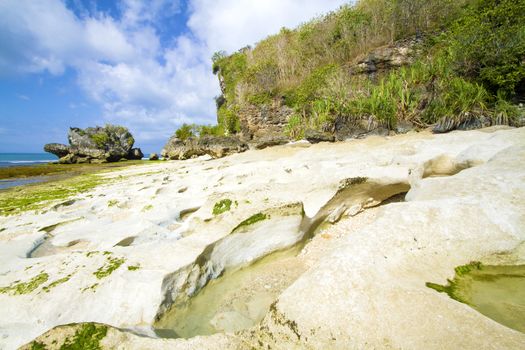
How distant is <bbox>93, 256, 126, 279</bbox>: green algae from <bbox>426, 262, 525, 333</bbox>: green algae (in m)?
3.17

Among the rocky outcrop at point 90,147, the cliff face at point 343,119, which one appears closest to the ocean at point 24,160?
the rocky outcrop at point 90,147

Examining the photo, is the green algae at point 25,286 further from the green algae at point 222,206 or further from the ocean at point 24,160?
the ocean at point 24,160

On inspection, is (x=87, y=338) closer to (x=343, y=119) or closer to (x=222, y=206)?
(x=222, y=206)

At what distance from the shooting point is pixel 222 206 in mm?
4027

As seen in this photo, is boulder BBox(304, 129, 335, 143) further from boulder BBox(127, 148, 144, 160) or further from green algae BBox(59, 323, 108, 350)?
boulder BBox(127, 148, 144, 160)

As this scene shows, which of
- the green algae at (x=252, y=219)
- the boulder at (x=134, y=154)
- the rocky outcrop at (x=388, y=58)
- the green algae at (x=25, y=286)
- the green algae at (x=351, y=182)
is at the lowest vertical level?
the green algae at (x=25, y=286)

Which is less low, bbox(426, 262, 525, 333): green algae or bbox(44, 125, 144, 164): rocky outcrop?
bbox(44, 125, 144, 164): rocky outcrop

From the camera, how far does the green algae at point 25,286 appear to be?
8.76 feet

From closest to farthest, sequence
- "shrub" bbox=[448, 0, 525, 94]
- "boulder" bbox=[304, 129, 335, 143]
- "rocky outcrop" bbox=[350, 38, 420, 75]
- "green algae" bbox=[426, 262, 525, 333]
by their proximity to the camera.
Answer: "green algae" bbox=[426, 262, 525, 333], "shrub" bbox=[448, 0, 525, 94], "boulder" bbox=[304, 129, 335, 143], "rocky outcrop" bbox=[350, 38, 420, 75]

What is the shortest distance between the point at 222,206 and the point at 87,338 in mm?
2409

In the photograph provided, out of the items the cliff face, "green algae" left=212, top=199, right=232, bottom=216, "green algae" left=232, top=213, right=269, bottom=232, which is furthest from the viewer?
the cliff face

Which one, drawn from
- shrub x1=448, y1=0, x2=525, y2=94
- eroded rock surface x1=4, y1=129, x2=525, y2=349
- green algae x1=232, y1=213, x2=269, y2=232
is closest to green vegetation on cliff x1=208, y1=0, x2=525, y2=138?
shrub x1=448, y1=0, x2=525, y2=94

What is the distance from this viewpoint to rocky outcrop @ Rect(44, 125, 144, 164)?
125 feet

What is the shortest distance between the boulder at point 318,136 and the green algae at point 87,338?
31.4 ft
